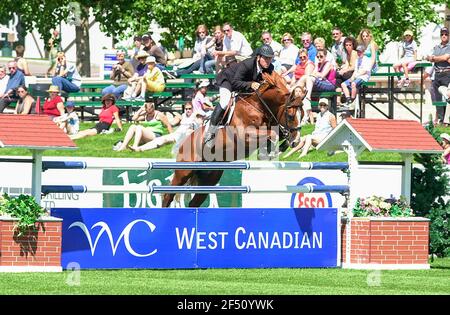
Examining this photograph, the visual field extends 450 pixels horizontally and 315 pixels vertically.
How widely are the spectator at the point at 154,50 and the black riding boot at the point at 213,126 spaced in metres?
8.40

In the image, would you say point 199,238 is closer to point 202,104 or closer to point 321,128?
point 321,128

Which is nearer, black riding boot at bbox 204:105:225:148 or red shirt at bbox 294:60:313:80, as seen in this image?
black riding boot at bbox 204:105:225:148

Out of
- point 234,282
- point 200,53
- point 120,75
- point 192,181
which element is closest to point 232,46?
point 200,53

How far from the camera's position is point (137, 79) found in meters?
27.1

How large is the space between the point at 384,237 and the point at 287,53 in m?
9.58

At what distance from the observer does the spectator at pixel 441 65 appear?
83.1 feet

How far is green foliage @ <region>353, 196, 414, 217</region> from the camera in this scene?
1709 centimetres

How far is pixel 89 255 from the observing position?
16109mm

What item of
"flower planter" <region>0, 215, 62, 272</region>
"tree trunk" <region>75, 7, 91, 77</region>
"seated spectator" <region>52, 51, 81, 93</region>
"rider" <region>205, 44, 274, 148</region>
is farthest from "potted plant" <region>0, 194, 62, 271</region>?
"tree trunk" <region>75, 7, 91, 77</region>

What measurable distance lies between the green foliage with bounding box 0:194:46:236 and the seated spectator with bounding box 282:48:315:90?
1022cm

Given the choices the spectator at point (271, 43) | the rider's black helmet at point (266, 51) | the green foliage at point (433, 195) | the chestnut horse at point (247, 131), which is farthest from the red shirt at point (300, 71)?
the green foliage at point (433, 195)

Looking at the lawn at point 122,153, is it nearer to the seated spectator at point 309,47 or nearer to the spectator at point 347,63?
the spectator at point 347,63

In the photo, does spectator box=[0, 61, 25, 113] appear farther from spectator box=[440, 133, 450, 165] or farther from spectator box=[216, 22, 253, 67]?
spectator box=[440, 133, 450, 165]
